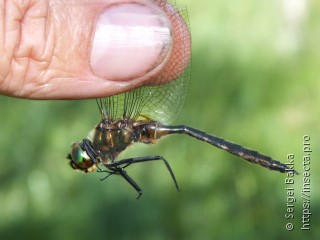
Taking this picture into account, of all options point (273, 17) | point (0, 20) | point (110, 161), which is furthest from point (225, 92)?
point (0, 20)

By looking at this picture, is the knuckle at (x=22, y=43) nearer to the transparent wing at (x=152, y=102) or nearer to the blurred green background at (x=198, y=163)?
the transparent wing at (x=152, y=102)

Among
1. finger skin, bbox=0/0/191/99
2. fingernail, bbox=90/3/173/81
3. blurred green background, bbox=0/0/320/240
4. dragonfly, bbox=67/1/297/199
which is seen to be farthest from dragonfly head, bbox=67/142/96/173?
blurred green background, bbox=0/0/320/240

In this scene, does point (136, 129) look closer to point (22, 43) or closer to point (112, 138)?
point (112, 138)

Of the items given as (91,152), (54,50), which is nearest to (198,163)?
(91,152)

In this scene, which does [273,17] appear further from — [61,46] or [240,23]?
[61,46]

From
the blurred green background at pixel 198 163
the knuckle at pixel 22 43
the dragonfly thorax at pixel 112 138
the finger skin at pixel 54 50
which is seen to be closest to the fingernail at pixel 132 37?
the finger skin at pixel 54 50

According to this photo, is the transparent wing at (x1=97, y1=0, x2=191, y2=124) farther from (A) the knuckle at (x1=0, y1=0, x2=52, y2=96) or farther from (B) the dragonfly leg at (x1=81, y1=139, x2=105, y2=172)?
(A) the knuckle at (x1=0, y1=0, x2=52, y2=96)
